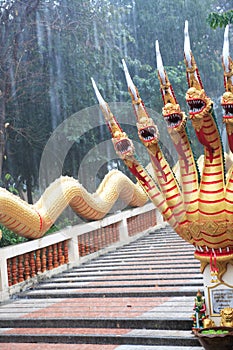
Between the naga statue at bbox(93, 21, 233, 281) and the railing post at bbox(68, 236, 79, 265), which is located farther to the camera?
the railing post at bbox(68, 236, 79, 265)

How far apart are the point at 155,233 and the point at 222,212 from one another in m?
8.33

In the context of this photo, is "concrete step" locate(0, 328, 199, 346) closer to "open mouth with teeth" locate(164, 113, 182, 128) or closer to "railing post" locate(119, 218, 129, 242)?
"open mouth with teeth" locate(164, 113, 182, 128)

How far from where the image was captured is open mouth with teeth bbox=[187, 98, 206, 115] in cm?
434

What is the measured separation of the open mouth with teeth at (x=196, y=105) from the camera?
4.34 metres

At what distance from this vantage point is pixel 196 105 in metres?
4.35

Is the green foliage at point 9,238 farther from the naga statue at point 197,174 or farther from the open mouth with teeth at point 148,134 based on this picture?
the open mouth with teeth at point 148,134

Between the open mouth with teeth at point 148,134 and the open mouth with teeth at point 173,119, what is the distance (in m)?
0.19

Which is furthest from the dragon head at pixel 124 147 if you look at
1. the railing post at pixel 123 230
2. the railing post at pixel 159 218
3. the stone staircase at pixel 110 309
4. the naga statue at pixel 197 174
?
the railing post at pixel 159 218

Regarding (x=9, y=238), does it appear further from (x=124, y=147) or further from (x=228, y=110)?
(x=228, y=110)

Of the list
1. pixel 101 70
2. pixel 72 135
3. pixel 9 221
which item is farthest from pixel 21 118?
pixel 9 221

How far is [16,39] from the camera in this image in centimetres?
1201

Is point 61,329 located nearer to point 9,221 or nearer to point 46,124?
point 9,221

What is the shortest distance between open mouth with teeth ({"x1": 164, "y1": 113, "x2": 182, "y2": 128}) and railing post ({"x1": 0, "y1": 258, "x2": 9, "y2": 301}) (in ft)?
10.7

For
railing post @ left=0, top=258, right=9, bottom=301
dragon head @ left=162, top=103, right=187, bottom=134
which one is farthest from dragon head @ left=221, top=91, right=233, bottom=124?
railing post @ left=0, top=258, right=9, bottom=301
